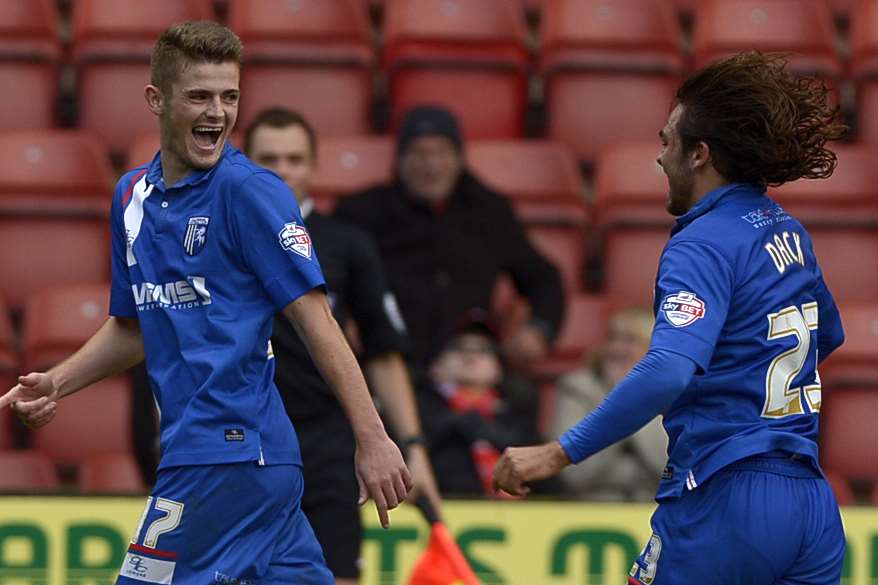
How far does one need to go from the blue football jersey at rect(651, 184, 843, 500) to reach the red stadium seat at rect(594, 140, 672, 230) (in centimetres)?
410

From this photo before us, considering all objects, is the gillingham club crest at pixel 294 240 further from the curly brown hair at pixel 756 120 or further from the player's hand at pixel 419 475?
the player's hand at pixel 419 475

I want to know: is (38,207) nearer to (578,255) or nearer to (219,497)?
(578,255)

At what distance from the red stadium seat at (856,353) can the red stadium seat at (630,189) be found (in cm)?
92

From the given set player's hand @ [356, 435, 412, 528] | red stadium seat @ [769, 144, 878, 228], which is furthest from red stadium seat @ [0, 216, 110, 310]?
player's hand @ [356, 435, 412, 528]

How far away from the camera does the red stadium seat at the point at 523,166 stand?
7.95 meters

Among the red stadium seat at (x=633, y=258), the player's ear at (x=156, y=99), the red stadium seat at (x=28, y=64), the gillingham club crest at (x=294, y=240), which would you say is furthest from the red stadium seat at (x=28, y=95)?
the gillingham club crest at (x=294, y=240)

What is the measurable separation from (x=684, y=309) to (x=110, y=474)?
3.81m

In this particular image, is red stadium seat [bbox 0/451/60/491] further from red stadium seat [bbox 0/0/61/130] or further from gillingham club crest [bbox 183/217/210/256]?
gillingham club crest [bbox 183/217/210/256]

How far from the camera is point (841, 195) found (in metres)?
8.04

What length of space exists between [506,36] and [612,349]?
7.87ft

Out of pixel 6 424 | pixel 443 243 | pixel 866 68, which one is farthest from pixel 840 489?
pixel 6 424

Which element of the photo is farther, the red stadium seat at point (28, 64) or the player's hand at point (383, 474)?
the red stadium seat at point (28, 64)

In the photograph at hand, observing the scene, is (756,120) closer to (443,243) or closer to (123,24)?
(443,243)

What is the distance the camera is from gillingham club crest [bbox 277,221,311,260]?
362 centimetres
